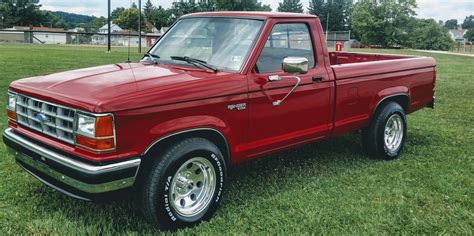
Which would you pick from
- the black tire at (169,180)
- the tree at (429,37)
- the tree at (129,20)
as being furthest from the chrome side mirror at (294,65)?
the tree at (129,20)

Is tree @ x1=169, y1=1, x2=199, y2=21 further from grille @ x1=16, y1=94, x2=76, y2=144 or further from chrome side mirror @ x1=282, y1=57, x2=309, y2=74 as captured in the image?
grille @ x1=16, y1=94, x2=76, y2=144

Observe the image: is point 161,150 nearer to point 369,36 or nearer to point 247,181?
point 247,181

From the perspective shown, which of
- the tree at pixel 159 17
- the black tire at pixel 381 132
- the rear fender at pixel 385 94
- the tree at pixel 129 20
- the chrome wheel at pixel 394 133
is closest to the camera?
the rear fender at pixel 385 94

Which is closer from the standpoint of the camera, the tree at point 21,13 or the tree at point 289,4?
the tree at point 21,13

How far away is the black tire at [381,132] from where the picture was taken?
5891 mm

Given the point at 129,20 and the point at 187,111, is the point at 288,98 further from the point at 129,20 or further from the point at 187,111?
the point at 129,20

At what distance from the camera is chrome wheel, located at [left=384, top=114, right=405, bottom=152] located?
620 centimetres

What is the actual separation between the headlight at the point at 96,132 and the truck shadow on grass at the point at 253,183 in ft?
2.68

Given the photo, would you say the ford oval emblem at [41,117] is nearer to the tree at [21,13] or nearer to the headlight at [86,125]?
the headlight at [86,125]

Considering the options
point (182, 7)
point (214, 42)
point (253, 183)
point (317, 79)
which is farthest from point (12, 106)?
point (182, 7)

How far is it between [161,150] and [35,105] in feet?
3.79

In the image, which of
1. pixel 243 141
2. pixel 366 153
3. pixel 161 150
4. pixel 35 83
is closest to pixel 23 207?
pixel 35 83

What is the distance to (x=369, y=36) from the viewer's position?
8031 centimetres

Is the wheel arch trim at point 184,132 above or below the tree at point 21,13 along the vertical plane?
below
